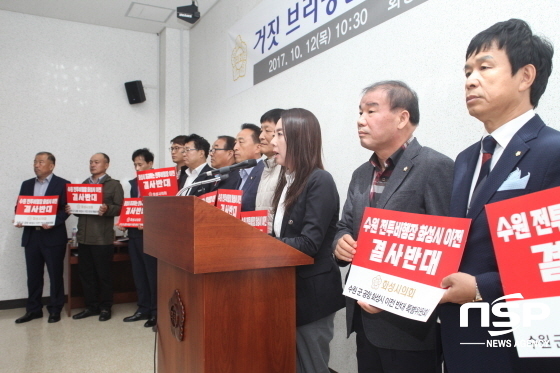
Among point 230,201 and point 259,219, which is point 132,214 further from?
point 259,219

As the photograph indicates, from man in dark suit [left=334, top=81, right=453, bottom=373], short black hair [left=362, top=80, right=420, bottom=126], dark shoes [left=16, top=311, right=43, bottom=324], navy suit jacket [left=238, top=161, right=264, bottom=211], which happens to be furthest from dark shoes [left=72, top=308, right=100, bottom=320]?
short black hair [left=362, top=80, right=420, bottom=126]

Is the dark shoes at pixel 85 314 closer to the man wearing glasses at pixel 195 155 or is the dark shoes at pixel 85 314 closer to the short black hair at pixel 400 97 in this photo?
the man wearing glasses at pixel 195 155

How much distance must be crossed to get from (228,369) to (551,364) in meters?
0.91

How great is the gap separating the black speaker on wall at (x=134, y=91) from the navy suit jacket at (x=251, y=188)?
3458mm

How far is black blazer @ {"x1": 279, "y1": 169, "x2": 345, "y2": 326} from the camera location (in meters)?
1.60

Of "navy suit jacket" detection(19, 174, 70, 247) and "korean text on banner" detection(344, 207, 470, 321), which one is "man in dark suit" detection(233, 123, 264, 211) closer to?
"korean text on banner" detection(344, 207, 470, 321)

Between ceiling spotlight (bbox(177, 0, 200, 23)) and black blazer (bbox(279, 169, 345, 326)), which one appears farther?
ceiling spotlight (bbox(177, 0, 200, 23))

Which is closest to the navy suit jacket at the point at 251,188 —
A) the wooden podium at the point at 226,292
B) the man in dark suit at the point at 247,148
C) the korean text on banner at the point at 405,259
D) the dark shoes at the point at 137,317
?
the man in dark suit at the point at 247,148

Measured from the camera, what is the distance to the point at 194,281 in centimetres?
139

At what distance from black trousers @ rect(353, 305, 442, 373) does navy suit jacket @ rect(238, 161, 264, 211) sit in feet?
3.65

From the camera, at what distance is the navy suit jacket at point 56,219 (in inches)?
161

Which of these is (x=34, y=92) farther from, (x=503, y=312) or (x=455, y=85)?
(x=503, y=312)

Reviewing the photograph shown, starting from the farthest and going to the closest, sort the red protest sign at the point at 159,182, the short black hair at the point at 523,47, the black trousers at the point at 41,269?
the black trousers at the point at 41,269, the red protest sign at the point at 159,182, the short black hair at the point at 523,47

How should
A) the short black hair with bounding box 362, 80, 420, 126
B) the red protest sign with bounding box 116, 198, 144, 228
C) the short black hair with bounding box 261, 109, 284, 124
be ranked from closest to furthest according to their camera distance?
the short black hair with bounding box 362, 80, 420, 126 < the short black hair with bounding box 261, 109, 284, 124 < the red protest sign with bounding box 116, 198, 144, 228
